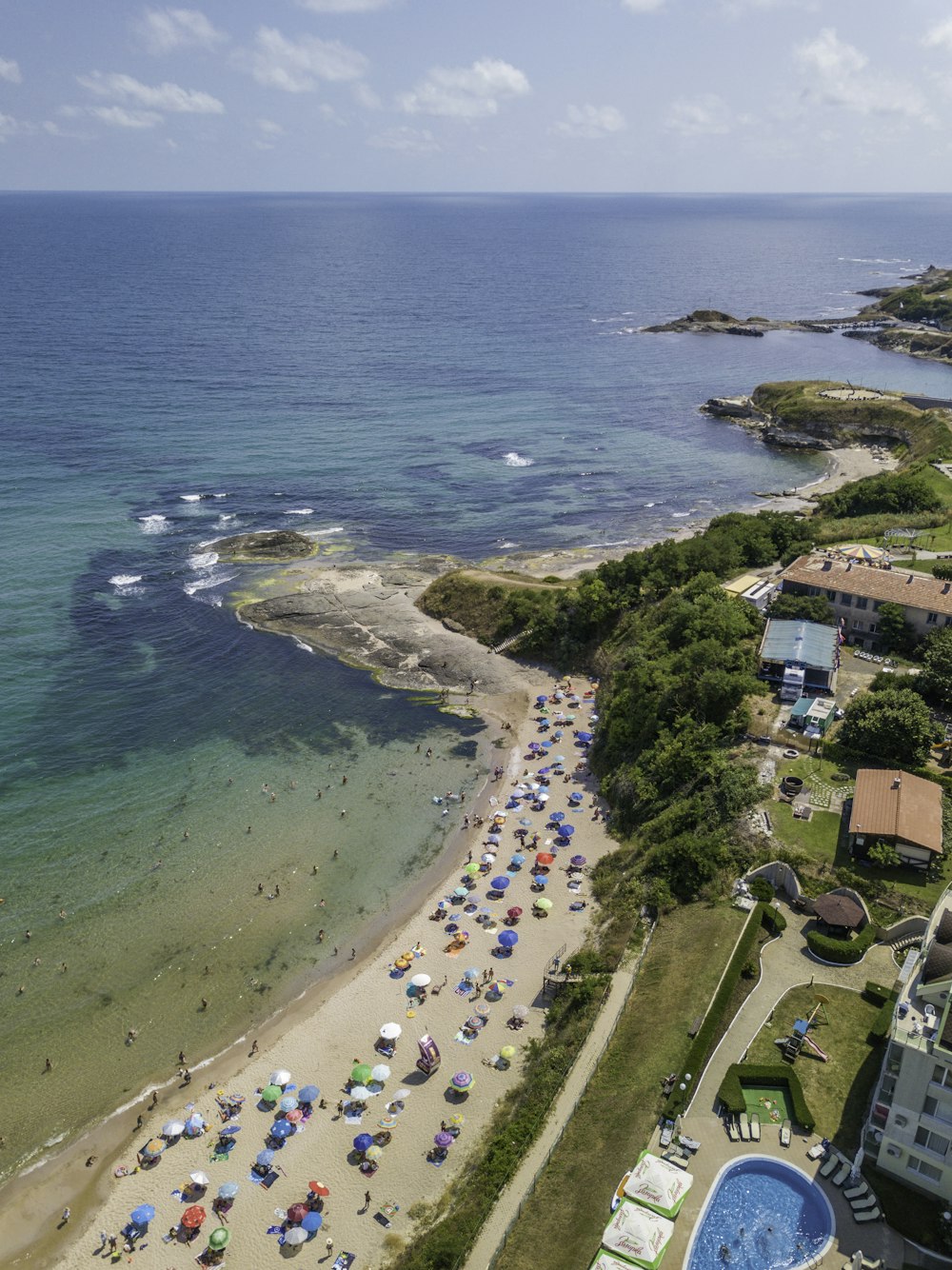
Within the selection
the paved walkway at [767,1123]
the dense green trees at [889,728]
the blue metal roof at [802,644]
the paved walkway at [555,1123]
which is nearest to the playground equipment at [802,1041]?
the paved walkway at [767,1123]

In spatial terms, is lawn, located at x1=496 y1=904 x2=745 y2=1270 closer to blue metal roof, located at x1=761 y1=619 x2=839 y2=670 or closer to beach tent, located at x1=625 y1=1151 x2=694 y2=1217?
beach tent, located at x1=625 y1=1151 x2=694 y2=1217

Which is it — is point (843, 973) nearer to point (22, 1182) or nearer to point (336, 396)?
point (22, 1182)

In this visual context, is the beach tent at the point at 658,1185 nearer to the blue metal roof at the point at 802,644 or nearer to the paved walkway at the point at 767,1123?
the paved walkway at the point at 767,1123

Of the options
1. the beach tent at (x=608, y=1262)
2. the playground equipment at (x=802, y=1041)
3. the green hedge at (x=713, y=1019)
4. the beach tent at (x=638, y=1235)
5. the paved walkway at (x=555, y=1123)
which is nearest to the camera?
the beach tent at (x=608, y=1262)

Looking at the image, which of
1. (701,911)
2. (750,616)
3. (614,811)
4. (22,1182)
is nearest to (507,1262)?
(701,911)

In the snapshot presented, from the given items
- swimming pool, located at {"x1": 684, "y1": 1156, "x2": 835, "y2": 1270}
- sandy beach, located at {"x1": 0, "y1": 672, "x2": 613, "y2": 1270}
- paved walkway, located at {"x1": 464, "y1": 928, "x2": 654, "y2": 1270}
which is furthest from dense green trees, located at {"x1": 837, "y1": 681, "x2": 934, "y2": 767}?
swimming pool, located at {"x1": 684, "y1": 1156, "x2": 835, "y2": 1270}

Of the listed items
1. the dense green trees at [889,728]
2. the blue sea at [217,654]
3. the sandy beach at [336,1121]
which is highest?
the dense green trees at [889,728]

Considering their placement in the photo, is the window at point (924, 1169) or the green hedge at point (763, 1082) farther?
the green hedge at point (763, 1082)
